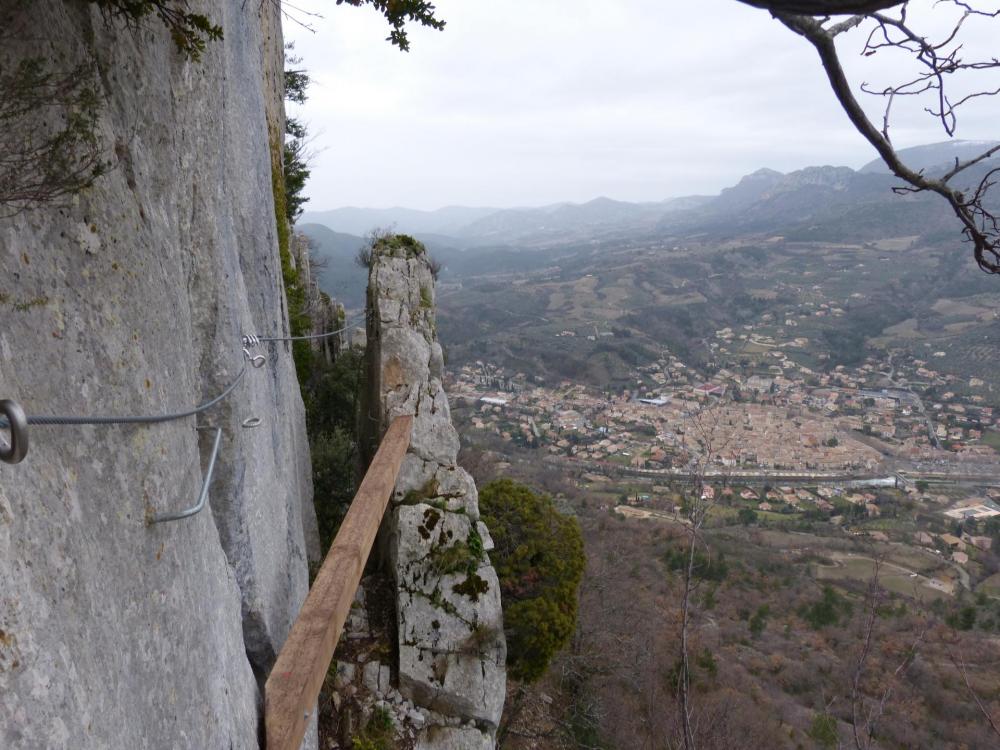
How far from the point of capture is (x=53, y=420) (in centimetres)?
160

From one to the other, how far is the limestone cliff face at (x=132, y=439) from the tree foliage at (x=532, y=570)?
201 inches

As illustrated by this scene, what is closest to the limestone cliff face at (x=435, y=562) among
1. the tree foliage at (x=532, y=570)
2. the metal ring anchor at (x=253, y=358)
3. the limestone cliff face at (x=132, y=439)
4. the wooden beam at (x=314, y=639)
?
the tree foliage at (x=532, y=570)

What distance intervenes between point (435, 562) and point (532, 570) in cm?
240

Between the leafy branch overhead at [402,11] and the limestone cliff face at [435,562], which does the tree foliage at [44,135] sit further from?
the limestone cliff face at [435,562]

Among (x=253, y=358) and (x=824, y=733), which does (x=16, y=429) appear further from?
(x=824, y=733)

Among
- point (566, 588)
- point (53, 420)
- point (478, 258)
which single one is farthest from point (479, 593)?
point (478, 258)

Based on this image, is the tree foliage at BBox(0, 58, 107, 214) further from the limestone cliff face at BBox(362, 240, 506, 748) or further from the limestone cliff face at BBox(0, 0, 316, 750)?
the limestone cliff face at BBox(362, 240, 506, 748)

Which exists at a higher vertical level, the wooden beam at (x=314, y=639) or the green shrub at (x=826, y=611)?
the wooden beam at (x=314, y=639)

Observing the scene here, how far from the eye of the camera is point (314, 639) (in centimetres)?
377

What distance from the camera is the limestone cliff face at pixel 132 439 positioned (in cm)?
168

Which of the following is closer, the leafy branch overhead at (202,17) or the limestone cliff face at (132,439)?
the limestone cliff face at (132,439)

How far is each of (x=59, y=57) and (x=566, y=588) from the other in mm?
8825

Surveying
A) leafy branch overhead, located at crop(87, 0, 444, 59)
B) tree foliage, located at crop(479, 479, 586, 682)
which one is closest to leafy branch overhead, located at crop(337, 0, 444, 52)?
leafy branch overhead, located at crop(87, 0, 444, 59)

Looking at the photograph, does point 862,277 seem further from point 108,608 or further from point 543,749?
point 108,608
